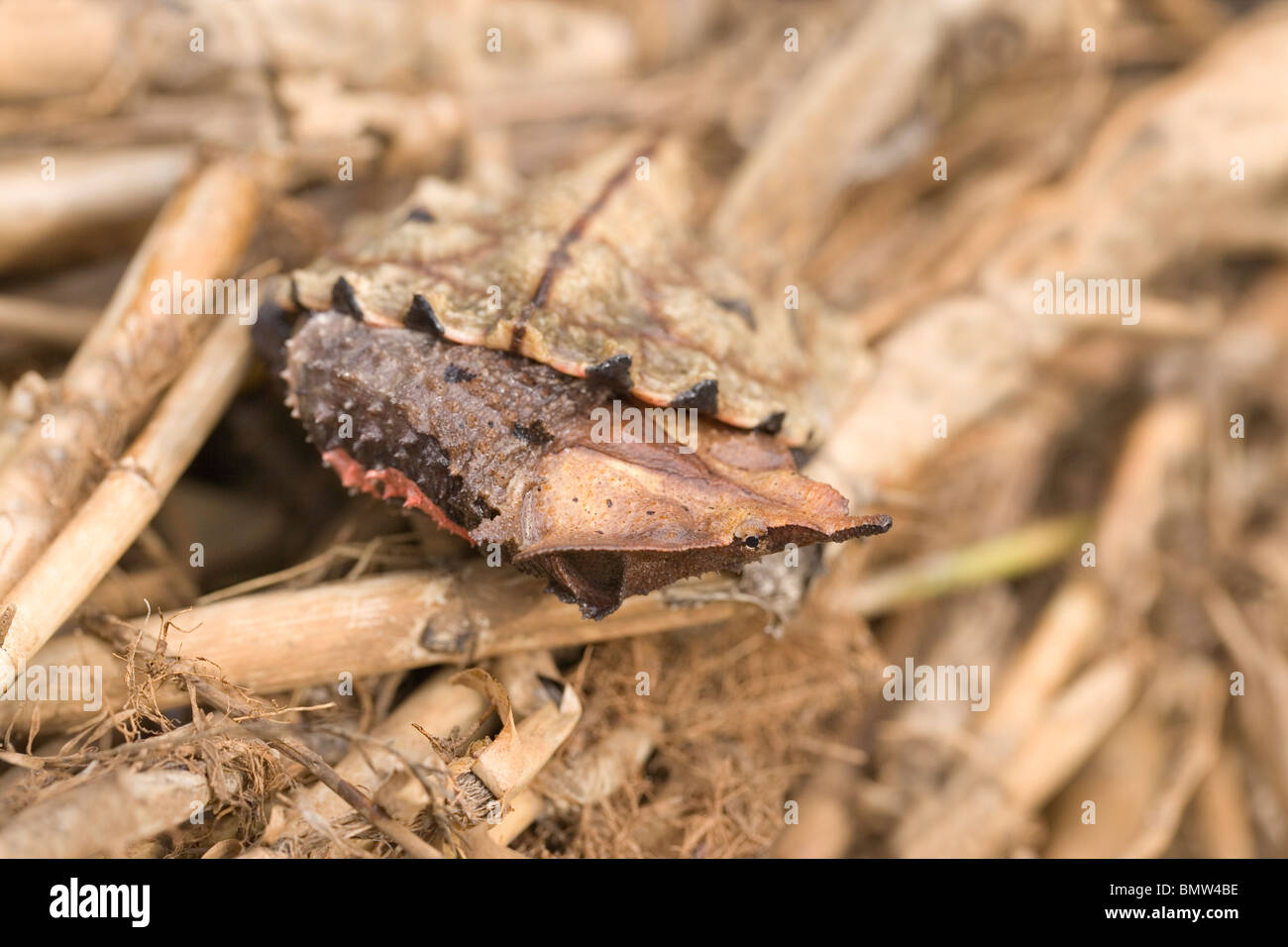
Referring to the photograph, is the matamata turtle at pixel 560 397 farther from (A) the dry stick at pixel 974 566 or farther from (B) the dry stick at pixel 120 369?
(A) the dry stick at pixel 974 566

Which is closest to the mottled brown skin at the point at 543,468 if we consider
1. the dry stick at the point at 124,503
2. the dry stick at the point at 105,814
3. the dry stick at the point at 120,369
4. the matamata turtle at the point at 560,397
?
the matamata turtle at the point at 560,397

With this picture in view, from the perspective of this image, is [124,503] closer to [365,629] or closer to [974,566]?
[365,629]

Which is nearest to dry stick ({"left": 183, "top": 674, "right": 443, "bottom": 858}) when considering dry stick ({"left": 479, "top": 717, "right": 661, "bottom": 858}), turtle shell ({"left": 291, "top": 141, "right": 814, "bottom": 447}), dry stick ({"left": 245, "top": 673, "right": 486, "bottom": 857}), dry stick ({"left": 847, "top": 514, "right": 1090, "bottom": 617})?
dry stick ({"left": 245, "top": 673, "right": 486, "bottom": 857})

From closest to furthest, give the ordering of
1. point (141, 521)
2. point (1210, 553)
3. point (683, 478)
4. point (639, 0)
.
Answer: point (683, 478) → point (141, 521) → point (1210, 553) → point (639, 0)

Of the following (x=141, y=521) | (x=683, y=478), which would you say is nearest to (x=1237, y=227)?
(x=683, y=478)
